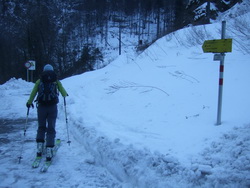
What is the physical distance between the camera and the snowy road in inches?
168

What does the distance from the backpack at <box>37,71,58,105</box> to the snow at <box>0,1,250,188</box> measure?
1.40 m

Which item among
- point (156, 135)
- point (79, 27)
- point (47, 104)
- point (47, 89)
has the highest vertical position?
point (79, 27)

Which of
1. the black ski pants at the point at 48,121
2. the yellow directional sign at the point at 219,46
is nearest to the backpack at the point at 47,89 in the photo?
the black ski pants at the point at 48,121

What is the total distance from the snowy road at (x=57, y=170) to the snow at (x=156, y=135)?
0.02m

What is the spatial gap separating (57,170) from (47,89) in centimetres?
181

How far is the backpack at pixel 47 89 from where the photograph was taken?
206 inches

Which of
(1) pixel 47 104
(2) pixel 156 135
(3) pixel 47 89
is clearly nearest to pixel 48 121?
(1) pixel 47 104

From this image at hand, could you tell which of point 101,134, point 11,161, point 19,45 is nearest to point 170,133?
point 101,134

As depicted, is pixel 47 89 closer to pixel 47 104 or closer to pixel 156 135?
pixel 47 104

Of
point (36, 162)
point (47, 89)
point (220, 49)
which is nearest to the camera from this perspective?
point (220, 49)

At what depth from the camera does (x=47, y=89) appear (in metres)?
5.28

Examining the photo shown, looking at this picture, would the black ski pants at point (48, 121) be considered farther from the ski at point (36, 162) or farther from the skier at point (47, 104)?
the ski at point (36, 162)

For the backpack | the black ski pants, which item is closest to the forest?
the backpack

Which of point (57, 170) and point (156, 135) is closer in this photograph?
point (57, 170)
